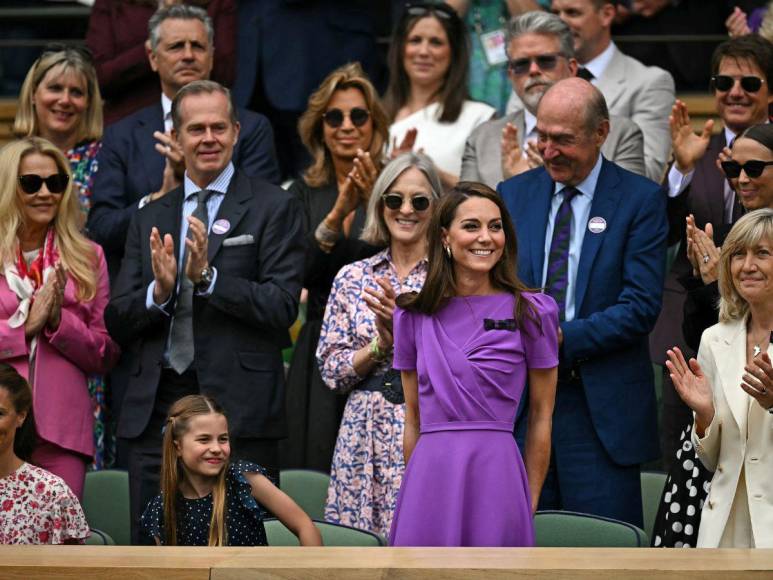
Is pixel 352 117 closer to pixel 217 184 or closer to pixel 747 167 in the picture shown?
pixel 217 184

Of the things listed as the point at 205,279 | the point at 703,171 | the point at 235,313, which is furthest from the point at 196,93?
the point at 703,171

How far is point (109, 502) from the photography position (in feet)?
22.6

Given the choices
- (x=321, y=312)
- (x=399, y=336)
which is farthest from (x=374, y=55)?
(x=399, y=336)

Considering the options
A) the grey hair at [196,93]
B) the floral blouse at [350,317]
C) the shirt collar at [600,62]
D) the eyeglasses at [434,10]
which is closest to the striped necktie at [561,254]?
the floral blouse at [350,317]

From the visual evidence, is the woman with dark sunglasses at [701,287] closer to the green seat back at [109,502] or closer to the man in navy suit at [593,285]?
the man in navy suit at [593,285]

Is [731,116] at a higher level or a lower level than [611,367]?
higher

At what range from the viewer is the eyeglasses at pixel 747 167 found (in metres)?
6.38

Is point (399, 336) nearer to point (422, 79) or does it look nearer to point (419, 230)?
A: point (419, 230)

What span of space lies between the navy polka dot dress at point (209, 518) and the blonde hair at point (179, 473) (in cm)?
2

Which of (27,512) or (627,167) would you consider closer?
(27,512)

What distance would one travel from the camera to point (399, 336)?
18.6 ft

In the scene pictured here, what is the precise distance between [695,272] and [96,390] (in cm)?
280

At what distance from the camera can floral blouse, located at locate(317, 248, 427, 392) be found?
6.57m

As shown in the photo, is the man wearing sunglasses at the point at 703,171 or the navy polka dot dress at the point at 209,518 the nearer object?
the navy polka dot dress at the point at 209,518
